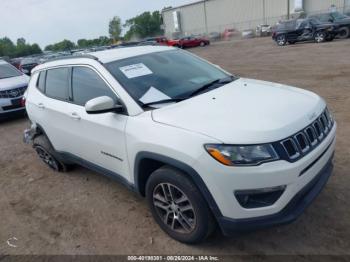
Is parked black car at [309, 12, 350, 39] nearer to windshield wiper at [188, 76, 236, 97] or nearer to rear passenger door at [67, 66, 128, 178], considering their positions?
windshield wiper at [188, 76, 236, 97]

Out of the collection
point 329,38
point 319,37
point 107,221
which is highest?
point 107,221

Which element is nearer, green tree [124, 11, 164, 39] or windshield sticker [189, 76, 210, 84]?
windshield sticker [189, 76, 210, 84]

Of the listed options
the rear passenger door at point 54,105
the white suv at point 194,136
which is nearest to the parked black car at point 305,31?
the white suv at point 194,136

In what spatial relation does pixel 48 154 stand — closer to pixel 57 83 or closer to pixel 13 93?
pixel 57 83

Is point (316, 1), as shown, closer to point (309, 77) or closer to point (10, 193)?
point (309, 77)

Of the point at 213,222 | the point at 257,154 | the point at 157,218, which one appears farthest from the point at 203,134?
the point at 157,218

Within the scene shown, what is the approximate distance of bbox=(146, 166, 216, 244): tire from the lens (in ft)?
9.14

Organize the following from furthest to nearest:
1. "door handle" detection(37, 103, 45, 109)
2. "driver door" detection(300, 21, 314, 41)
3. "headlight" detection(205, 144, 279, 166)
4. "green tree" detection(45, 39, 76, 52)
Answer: "green tree" detection(45, 39, 76, 52), "driver door" detection(300, 21, 314, 41), "door handle" detection(37, 103, 45, 109), "headlight" detection(205, 144, 279, 166)

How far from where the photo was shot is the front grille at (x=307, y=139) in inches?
102

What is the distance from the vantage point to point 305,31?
22328 millimetres

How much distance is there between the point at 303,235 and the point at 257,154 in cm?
118

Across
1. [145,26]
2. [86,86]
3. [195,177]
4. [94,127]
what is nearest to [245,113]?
[195,177]

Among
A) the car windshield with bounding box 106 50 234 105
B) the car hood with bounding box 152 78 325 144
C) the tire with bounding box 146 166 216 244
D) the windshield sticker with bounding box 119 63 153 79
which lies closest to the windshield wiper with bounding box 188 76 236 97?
the car windshield with bounding box 106 50 234 105

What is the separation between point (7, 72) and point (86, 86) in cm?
783
